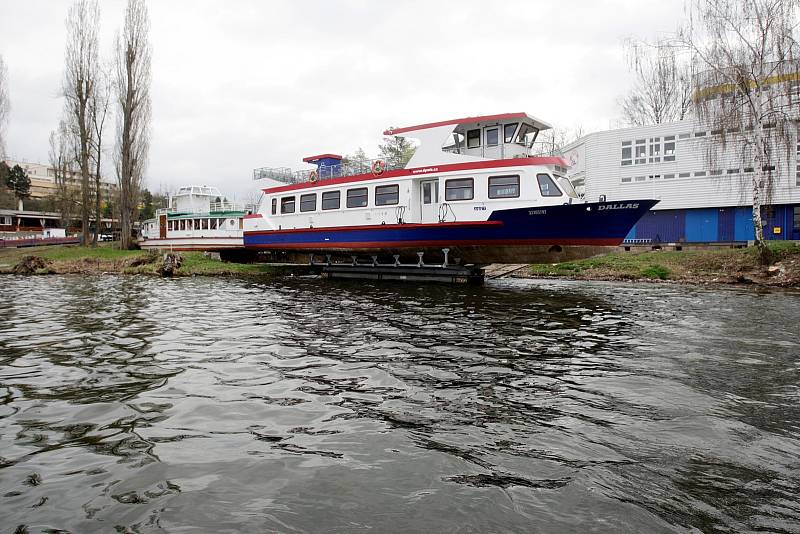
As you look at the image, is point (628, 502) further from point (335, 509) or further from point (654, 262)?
point (654, 262)

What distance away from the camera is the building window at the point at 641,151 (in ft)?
101

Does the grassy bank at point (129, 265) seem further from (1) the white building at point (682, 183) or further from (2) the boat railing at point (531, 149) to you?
(1) the white building at point (682, 183)

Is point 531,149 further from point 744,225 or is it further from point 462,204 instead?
point 744,225

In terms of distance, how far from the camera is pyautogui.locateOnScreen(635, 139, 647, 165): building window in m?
30.8

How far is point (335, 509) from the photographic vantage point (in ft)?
9.80

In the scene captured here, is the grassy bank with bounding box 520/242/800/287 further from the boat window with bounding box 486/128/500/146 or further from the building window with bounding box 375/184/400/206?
the building window with bounding box 375/184/400/206

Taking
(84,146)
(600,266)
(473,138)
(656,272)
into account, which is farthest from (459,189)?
(84,146)

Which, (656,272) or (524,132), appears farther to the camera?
(656,272)

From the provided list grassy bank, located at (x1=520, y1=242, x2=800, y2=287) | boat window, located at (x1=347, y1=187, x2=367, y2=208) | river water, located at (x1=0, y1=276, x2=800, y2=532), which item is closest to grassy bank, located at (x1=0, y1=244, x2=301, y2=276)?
boat window, located at (x1=347, y1=187, x2=367, y2=208)

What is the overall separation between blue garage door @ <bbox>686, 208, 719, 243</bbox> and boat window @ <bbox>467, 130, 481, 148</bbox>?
19580mm

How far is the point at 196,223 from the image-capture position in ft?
109

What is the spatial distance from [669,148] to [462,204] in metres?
20.0

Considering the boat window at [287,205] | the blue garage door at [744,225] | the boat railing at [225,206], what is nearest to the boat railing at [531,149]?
the boat window at [287,205]

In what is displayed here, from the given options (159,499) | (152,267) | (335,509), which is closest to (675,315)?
(335,509)
